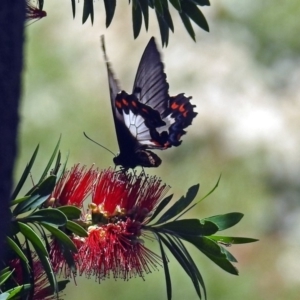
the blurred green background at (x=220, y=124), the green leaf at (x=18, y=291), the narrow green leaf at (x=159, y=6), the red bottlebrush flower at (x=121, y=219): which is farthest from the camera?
the blurred green background at (x=220, y=124)

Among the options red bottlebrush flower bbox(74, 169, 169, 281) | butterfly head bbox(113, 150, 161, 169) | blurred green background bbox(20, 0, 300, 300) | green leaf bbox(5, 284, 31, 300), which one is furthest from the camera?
blurred green background bbox(20, 0, 300, 300)

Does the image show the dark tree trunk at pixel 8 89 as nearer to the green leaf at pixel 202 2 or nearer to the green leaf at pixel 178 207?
the green leaf at pixel 178 207

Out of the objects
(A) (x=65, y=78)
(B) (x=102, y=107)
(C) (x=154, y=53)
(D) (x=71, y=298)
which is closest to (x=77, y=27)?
(A) (x=65, y=78)

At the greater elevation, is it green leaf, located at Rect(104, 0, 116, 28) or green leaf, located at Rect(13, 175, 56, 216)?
green leaf, located at Rect(104, 0, 116, 28)

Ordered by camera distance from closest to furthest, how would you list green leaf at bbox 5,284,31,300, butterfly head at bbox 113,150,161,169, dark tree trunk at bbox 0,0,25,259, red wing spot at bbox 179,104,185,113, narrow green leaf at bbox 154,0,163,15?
1. dark tree trunk at bbox 0,0,25,259
2. green leaf at bbox 5,284,31,300
3. narrow green leaf at bbox 154,0,163,15
4. butterfly head at bbox 113,150,161,169
5. red wing spot at bbox 179,104,185,113

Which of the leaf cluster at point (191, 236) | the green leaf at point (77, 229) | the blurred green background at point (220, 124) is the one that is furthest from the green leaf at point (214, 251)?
the blurred green background at point (220, 124)

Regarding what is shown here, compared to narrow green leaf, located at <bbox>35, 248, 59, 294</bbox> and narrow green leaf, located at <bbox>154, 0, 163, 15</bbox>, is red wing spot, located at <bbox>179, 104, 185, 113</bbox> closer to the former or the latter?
narrow green leaf, located at <bbox>154, 0, 163, 15</bbox>

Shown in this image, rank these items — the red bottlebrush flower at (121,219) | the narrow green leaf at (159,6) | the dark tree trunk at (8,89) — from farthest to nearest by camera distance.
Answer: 1. the narrow green leaf at (159,6)
2. the red bottlebrush flower at (121,219)
3. the dark tree trunk at (8,89)

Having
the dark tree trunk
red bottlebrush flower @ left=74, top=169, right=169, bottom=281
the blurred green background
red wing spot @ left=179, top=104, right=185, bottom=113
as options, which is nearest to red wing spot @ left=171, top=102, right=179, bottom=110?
red wing spot @ left=179, top=104, right=185, bottom=113

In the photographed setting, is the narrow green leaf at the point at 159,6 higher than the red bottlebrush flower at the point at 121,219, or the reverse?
the narrow green leaf at the point at 159,6
